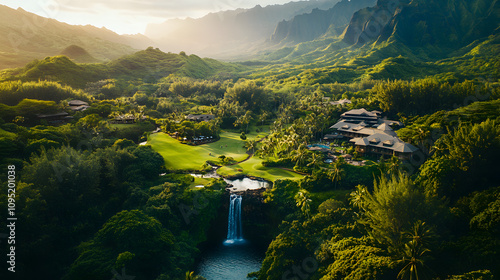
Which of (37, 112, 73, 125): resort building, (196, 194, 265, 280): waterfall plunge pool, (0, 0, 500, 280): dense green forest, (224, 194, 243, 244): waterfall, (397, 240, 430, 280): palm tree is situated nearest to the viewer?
(397, 240, 430, 280): palm tree

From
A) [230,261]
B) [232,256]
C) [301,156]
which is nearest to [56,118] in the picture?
[232,256]

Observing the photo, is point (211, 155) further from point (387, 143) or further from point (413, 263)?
point (413, 263)

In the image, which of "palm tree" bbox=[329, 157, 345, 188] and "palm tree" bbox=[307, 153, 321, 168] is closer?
"palm tree" bbox=[329, 157, 345, 188]

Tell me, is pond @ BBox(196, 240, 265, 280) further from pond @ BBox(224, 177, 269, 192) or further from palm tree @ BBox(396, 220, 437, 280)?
palm tree @ BBox(396, 220, 437, 280)

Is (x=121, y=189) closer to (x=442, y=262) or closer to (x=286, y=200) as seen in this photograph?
(x=286, y=200)

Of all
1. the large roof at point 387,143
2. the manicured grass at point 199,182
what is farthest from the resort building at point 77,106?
the large roof at point 387,143

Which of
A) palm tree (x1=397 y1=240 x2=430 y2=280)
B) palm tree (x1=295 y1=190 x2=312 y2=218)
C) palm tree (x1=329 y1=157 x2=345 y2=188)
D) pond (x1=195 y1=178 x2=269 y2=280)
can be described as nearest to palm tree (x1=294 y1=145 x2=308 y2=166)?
palm tree (x1=329 y1=157 x2=345 y2=188)

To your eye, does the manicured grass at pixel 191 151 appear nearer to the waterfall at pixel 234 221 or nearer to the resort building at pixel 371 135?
the waterfall at pixel 234 221

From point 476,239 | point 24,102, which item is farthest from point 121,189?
point 24,102
